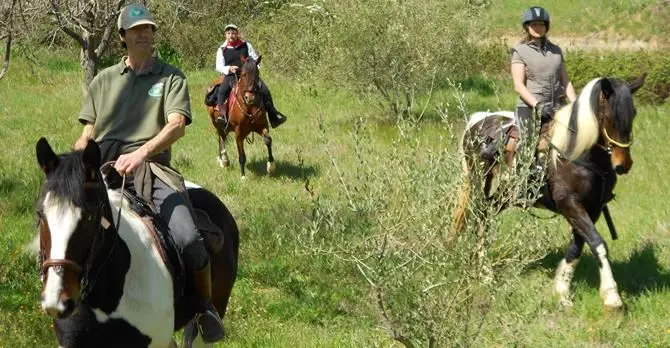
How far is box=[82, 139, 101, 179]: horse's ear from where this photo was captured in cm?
456

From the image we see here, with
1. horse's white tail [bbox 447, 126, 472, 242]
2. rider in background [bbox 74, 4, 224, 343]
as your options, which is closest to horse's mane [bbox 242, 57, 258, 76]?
horse's white tail [bbox 447, 126, 472, 242]

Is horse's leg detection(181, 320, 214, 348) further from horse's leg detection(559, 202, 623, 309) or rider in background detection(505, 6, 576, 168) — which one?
rider in background detection(505, 6, 576, 168)

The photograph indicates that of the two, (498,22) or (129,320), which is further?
(498,22)

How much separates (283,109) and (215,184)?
7.53 m

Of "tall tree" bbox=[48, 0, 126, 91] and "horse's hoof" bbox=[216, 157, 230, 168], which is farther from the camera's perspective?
"horse's hoof" bbox=[216, 157, 230, 168]

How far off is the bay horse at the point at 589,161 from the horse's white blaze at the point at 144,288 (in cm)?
386

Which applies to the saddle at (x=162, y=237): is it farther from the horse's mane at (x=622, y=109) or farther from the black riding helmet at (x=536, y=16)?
the black riding helmet at (x=536, y=16)


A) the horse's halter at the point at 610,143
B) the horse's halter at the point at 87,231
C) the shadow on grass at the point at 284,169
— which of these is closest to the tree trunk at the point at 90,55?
the shadow on grass at the point at 284,169

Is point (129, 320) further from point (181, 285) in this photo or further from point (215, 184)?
point (215, 184)

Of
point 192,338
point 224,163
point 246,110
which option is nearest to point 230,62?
point 246,110

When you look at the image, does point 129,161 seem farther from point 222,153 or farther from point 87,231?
point 222,153

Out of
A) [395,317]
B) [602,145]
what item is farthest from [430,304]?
[602,145]

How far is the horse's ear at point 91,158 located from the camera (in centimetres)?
456

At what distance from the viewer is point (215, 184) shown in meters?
14.0
